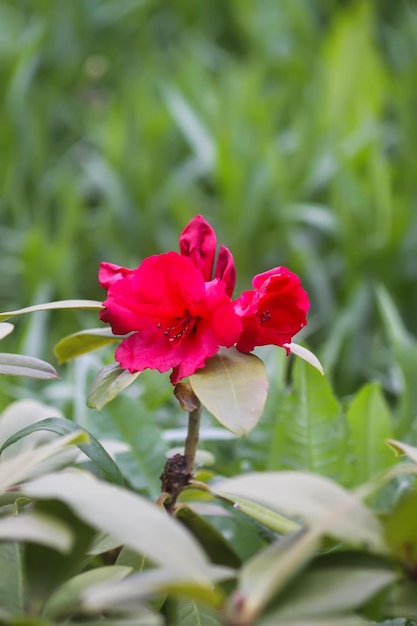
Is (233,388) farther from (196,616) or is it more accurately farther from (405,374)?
(405,374)

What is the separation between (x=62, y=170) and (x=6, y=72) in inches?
9.2

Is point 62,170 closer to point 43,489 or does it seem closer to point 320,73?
point 320,73

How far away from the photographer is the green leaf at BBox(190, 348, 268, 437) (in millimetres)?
496

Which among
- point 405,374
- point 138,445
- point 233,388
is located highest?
point 233,388

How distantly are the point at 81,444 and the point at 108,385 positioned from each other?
0.17 ft

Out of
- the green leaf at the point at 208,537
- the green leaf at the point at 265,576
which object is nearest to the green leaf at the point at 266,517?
the green leaf at the point at 208,537

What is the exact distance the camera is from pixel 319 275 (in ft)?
5.42

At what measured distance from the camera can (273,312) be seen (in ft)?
1.83

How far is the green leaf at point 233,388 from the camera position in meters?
0.50

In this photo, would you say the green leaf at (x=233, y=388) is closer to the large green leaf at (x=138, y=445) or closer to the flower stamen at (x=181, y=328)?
the flower stamen at (x=181, y=328)

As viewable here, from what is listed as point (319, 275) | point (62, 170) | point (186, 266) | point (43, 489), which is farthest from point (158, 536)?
point (62, 170)

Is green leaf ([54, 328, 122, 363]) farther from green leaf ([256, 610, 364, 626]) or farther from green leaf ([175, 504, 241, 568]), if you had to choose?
green leaf ([256, 610, 364, 626])

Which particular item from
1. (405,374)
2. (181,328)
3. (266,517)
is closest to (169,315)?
(181,328)

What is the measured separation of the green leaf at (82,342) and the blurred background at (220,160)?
2.01 ft
